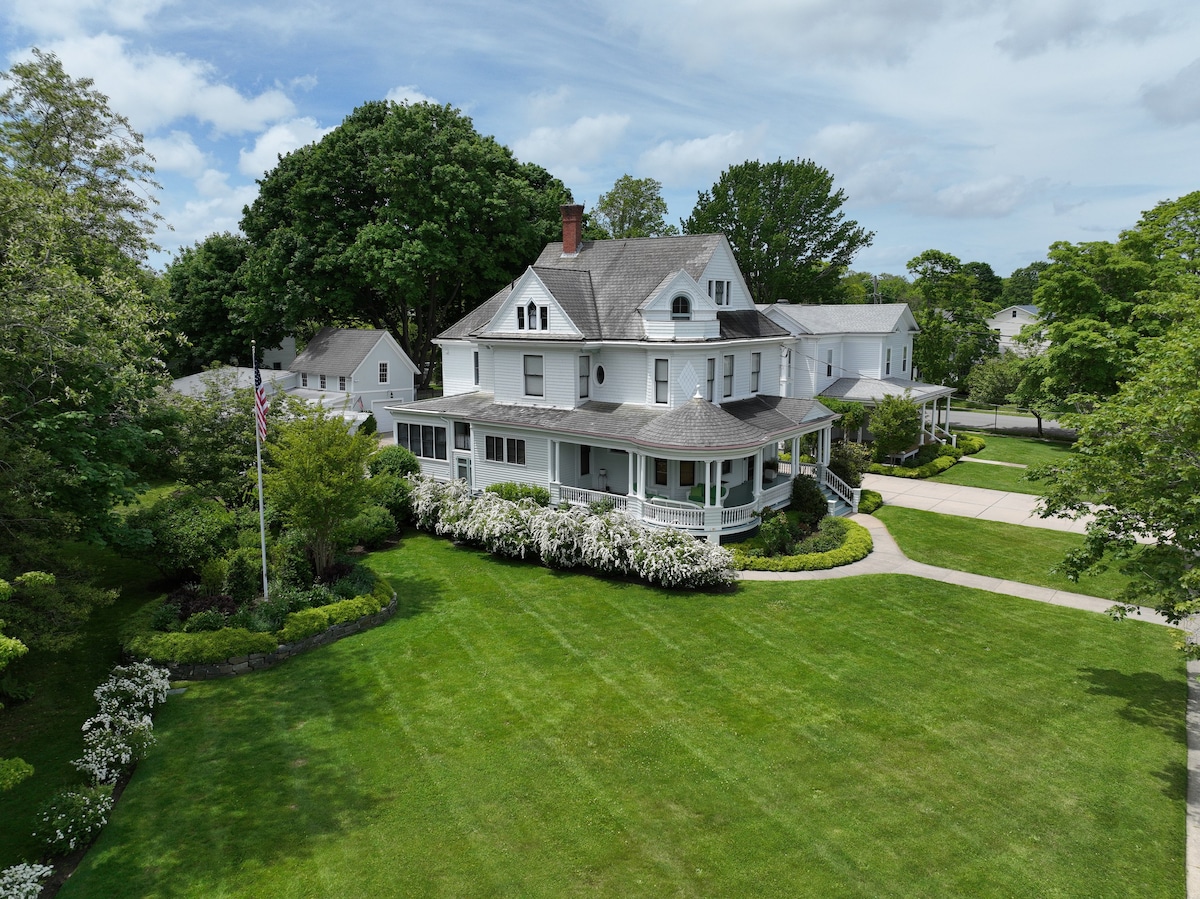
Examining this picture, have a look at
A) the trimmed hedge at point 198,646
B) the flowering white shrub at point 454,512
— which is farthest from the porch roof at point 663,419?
the trimmed hedge at point 198,646

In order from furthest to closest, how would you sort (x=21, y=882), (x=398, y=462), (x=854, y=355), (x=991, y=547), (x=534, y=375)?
(x=854, y=355) < (x=398, y=462) < (x=534, y=375) < (x=991, y=547) < (x=21, y=882)

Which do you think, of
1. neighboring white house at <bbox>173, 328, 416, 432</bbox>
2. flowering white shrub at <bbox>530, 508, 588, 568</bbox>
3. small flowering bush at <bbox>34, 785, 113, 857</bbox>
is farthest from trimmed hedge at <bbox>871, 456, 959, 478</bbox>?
small flowering bush at <bbox>34, 785, 113, 857</bbox>

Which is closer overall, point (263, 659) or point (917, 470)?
point (263, 659)

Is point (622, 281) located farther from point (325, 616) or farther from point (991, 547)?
point (325, 616)

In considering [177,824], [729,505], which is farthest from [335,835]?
[729,505]

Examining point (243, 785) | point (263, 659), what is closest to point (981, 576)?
point (263, 659)

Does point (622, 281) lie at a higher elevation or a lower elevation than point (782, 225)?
lower

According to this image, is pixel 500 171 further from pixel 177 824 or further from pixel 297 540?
pixel 177 824
